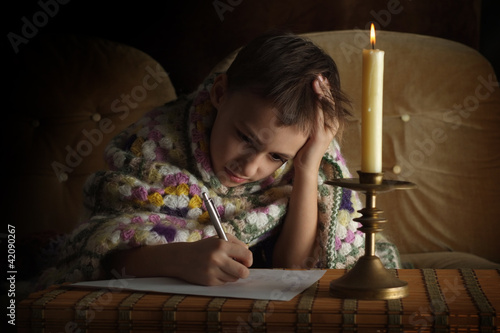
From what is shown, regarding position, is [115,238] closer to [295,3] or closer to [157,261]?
[157,261]

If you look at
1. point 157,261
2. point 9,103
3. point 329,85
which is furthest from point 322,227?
point 9,103

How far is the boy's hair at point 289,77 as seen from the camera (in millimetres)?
1193

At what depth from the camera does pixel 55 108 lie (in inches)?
74.0

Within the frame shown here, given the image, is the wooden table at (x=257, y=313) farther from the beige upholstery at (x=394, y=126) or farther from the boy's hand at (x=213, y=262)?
the beige upholstery at (x=394, y=126)

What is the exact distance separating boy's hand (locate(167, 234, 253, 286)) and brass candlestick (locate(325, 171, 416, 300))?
0.16m

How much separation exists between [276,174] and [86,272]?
0.47 metres

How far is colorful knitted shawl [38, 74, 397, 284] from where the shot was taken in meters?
1.18

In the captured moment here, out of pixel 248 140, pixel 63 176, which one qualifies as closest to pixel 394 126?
pixel 248 140

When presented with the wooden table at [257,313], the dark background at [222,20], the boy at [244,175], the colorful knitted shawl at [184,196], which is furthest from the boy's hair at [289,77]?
the dark background at [222,20]

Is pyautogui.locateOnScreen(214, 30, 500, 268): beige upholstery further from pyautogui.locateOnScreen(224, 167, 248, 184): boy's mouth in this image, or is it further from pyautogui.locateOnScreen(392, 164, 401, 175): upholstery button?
pyautogui.locateOnScreen(224, 167, 248, 184): boy's mouth

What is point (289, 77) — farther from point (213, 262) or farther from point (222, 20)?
point (222, 20)

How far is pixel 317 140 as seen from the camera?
1248mm

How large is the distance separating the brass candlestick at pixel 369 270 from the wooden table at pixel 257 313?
0.01m

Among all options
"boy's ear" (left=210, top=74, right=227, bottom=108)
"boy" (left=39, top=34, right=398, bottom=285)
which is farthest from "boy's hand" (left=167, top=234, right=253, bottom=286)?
"boy's ear" (left=210, top=74, right=227, bottom=108)
